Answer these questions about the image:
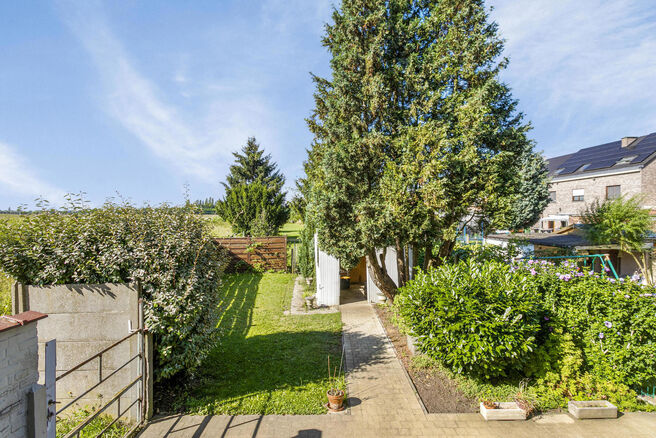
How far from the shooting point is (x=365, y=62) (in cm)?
790

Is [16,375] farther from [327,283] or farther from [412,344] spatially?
[327,283]

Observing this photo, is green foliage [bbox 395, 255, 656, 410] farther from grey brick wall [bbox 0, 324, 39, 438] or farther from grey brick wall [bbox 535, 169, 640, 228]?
grey brick wall [bbox 535, 169, 640, 228]

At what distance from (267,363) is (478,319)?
4361 mm

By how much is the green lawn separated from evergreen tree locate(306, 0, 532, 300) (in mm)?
2567

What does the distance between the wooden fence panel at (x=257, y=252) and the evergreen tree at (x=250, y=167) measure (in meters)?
19.1

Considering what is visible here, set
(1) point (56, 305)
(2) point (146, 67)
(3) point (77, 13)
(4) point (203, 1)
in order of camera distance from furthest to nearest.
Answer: (2) point (146, 67), (4) point (203, 1), (3) point (77, 13), (1) point (56, 305)

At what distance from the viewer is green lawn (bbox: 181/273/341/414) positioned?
4949 millimetres

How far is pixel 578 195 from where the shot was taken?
24.5 meters

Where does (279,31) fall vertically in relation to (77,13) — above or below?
above

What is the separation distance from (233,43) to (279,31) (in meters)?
1.29

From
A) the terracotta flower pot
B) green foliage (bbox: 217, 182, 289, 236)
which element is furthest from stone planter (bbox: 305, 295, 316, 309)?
green foliage (bbox: 217, 182, 289, 236)

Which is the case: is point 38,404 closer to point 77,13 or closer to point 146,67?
point 77,13

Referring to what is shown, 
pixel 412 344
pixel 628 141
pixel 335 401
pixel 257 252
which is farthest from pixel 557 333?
pixel 628 141

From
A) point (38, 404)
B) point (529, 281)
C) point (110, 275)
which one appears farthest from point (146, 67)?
point (529, 281)
